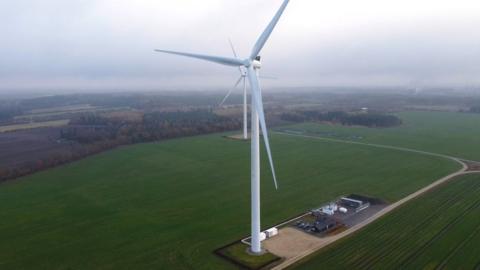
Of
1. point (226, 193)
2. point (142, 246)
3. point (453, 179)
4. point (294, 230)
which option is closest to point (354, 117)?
point (453, 179)

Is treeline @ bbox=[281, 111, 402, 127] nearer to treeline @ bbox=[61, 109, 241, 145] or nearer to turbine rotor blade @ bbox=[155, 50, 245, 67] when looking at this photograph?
treeline @ bbox=[61, 109, 241, 145]

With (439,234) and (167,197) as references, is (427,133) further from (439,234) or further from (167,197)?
(167,197)

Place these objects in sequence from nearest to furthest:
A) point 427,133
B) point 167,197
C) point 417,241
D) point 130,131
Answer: point 417,241 → point 167,197 → point 130,131 → point 427,133

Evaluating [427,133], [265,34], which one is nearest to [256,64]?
[265,34]

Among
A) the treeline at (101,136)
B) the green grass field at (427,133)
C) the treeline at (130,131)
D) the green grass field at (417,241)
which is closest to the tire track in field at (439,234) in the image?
Answer: the green grass field at (417,241)

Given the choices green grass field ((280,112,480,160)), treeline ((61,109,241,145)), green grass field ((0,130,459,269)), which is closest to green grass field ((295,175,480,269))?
green grass field ((0,130,459,269))
